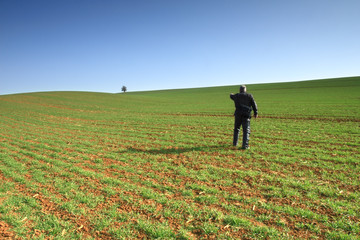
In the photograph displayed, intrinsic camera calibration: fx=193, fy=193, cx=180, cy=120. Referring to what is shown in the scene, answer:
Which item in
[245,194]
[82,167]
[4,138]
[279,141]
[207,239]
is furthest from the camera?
[4,138]

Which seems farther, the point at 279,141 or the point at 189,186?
the point at 279,141

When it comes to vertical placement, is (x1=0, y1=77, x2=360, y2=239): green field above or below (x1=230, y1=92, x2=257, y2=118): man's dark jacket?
below

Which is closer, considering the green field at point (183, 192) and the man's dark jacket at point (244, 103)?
the green field at point (183, 192)

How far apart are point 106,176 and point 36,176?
8.07 ft

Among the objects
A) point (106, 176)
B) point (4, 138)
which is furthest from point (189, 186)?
point (4, 138)

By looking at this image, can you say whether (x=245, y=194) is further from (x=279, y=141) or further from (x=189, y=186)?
(x=279, y=141)

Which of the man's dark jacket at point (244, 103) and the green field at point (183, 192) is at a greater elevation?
the man's dark jacket at point (244, 103)

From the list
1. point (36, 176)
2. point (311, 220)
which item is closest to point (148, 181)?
point (36, 176)

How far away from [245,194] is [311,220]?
158 cm

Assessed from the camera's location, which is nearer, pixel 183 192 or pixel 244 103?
pixel 183 192

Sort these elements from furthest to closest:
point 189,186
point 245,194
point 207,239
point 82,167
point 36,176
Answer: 1. point 82,167
2. point 36,176
3. point 189,186
4. point 245,194
5. point 207,239

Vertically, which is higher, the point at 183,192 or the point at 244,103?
the point at 244,103

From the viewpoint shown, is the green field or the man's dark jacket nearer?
the green field

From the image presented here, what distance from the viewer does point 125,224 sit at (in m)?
4.28
